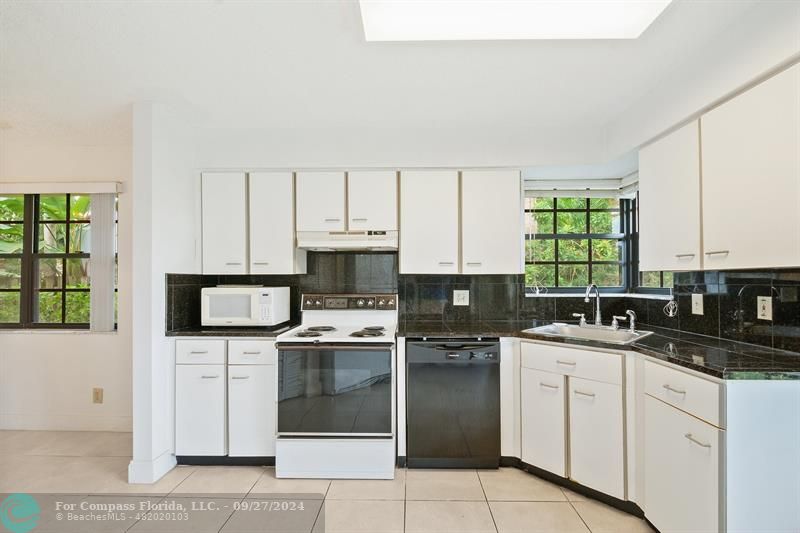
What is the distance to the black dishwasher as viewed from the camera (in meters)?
2.40

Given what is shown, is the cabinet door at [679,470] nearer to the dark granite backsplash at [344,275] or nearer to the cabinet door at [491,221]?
the cabinet door at [491,221]

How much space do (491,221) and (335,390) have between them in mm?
1577

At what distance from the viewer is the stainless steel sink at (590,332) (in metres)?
2.25

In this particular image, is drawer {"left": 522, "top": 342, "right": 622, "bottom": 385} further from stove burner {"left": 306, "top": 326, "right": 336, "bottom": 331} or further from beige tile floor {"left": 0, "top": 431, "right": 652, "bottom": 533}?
stove burner {"left": 306, "top": 326, "right": 336, "bottom": 331}

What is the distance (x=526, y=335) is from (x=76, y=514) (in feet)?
8.82

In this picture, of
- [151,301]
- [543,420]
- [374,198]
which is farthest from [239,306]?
[543,420]

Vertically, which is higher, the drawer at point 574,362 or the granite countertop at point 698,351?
the granite countertop at point 698,351

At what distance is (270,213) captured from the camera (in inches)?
109

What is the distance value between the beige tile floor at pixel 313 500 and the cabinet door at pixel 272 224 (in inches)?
54.1

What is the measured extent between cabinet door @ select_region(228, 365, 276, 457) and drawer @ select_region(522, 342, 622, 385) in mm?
1658

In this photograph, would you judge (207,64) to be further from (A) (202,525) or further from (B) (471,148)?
(A) (202,525)

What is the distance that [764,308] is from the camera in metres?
1.80

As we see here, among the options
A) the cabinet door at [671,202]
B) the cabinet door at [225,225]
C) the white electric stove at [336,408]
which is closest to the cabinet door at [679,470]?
the cabinet door at [671,202]

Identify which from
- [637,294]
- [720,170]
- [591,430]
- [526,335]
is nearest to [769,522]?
[591,430]
